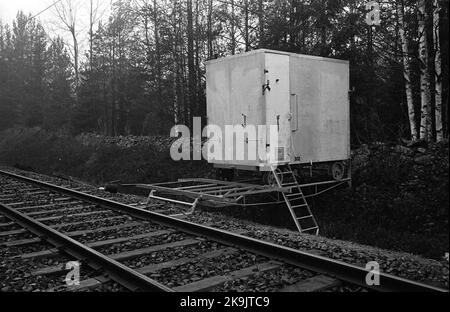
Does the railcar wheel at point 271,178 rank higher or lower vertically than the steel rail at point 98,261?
higher

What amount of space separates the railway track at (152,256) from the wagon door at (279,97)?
2.81m

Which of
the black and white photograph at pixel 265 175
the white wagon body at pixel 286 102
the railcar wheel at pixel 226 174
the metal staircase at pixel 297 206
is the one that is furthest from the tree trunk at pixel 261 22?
the metal staircase at pixel 297 206

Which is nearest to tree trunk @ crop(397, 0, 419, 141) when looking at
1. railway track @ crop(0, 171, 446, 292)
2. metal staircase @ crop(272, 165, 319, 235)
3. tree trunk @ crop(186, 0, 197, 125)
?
metal staircase @ crop(272, 165, 319, 235)

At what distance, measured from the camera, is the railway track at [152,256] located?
183 inches

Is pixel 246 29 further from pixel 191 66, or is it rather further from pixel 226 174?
pixel 226 174

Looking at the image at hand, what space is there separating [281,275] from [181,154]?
11.1m

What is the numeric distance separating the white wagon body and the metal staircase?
35cm

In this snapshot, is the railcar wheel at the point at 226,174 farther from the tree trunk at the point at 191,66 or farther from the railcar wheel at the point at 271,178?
the tree trunk at the point at 191,66

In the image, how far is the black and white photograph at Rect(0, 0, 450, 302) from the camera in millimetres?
4875

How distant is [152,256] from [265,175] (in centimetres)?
463

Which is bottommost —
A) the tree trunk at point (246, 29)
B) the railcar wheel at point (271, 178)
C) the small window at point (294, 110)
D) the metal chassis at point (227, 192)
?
the metal chassis at point (227, 192)

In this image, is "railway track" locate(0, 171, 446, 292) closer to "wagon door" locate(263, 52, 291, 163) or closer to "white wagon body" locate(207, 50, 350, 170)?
"white wagon body" locate(207, 50, 350, 170)
